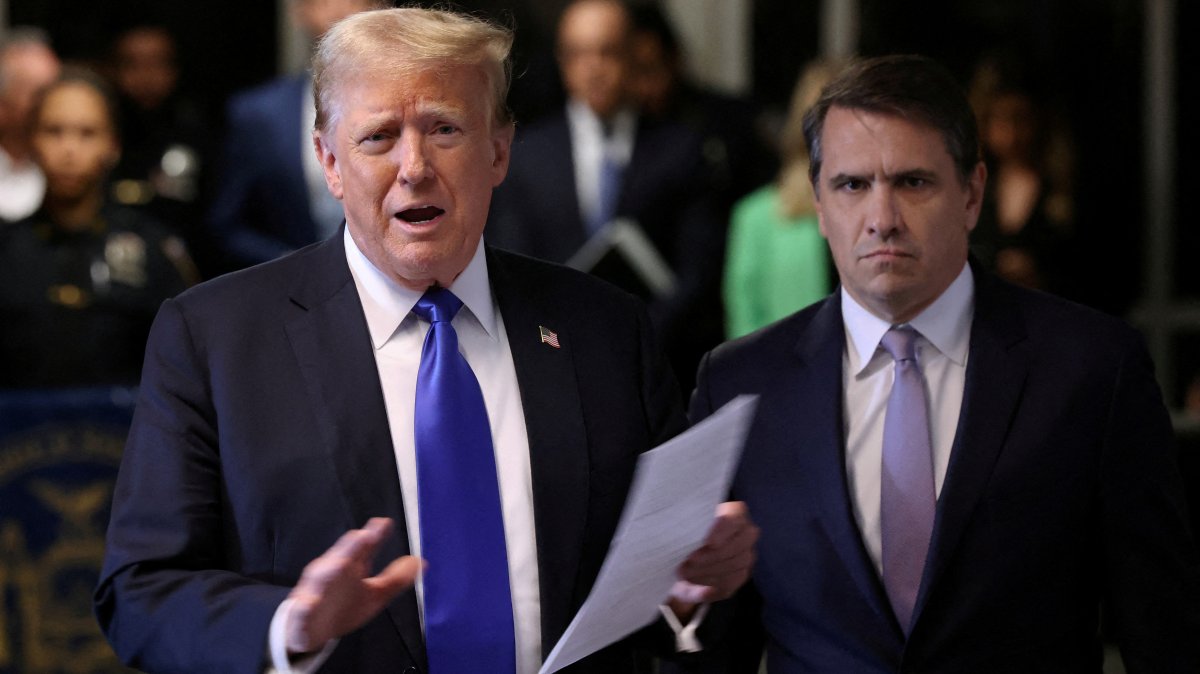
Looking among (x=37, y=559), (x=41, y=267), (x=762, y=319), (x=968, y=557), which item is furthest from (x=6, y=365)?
(x=968, y=557)

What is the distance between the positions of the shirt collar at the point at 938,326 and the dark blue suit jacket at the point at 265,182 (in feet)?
8.48

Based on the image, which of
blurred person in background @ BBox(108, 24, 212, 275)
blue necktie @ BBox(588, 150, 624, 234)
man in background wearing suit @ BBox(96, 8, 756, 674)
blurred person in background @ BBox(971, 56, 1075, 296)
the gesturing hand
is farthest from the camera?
blurred person in background @ BBox(108, 24, 212, 275)

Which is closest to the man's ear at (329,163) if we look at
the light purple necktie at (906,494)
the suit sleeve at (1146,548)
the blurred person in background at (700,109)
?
the light purple necktie at (906,494)

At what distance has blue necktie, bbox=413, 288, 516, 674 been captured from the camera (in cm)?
214

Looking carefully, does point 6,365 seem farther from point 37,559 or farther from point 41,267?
point 37,559

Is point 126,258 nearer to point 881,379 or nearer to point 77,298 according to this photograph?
point 77,298

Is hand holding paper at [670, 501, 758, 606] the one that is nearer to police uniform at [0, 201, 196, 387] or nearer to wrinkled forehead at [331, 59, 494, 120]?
wrinkled forehead at [331, 59, 494, 120]

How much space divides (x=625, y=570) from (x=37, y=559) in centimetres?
276

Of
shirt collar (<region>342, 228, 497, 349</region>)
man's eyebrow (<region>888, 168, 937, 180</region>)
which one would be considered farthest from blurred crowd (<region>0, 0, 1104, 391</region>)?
shirt collar (<region>342, 228, 497, 349</region>)

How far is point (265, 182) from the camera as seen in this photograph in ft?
16.2

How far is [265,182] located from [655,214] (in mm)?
1168

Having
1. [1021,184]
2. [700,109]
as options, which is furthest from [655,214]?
[1021,184]

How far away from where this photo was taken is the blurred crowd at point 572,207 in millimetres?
4605

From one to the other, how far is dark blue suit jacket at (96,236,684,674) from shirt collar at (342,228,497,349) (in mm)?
25
